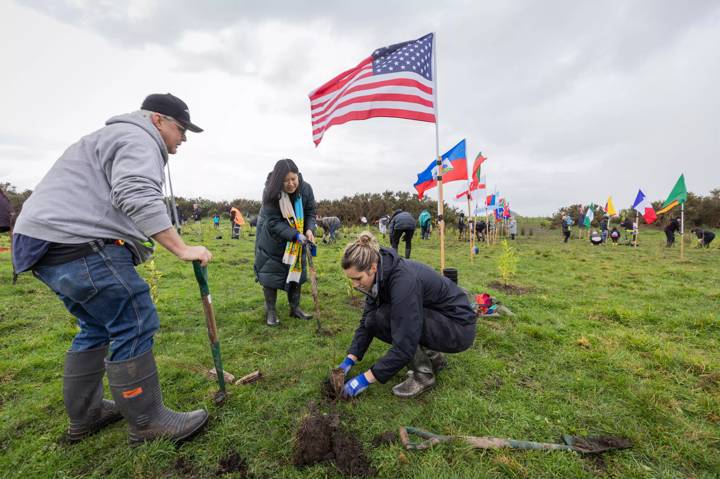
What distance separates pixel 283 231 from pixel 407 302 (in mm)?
2399

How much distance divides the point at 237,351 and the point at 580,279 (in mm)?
9085

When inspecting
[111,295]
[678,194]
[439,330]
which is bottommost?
[439,330]

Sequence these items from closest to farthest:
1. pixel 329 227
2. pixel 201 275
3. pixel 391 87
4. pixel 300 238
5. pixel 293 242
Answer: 1. pixel 201 275
2. pixel 300 238
3. pixel 293 242
4. pixel 391 87
5. pixel 329 227

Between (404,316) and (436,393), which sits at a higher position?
(404,316)

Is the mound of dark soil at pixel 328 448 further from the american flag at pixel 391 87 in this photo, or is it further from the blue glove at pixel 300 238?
the american flag at pixel 391 87

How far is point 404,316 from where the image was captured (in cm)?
281

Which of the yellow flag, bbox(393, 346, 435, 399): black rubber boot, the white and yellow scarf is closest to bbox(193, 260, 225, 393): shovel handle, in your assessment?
bbox(393, 346, 435, 399): black rubber boot

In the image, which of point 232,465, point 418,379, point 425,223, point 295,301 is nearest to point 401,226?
point 295,301

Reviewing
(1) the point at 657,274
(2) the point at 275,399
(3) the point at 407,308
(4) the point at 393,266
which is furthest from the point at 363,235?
(1) the point at 657,274

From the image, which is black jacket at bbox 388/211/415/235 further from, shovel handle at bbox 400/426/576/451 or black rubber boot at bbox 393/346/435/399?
shovel handle at bbox 400/426/576/451

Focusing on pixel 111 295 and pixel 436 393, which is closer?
pixel 111 295

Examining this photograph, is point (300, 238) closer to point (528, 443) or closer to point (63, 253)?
point (63, 253)

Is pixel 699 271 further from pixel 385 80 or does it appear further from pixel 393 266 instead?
pixel 393 266

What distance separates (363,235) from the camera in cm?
303
